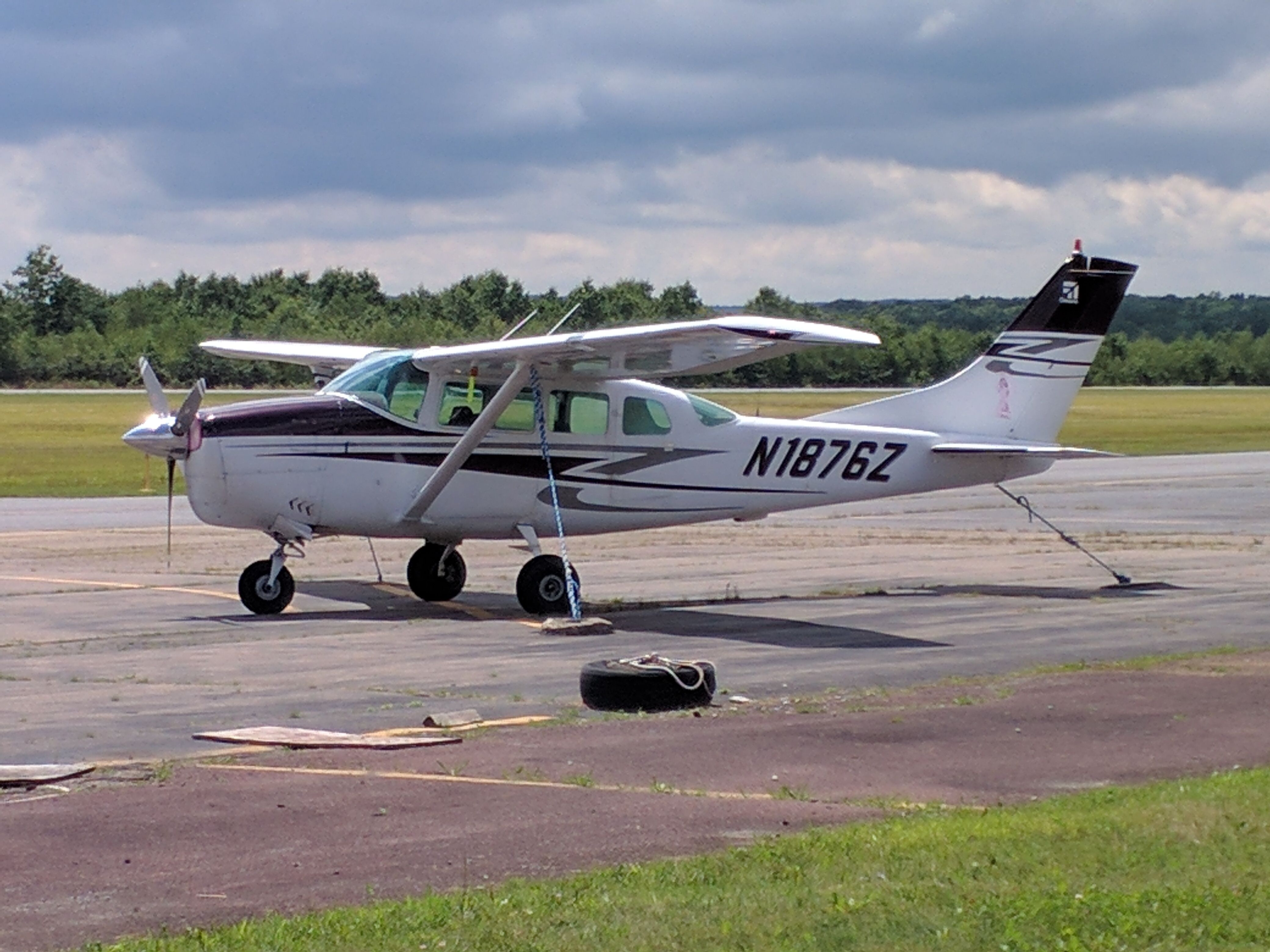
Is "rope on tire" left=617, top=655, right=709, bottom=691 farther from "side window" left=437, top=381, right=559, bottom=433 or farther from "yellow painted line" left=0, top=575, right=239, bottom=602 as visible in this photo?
"yellow painted line" left=0, top=575, right=239, bottom=602

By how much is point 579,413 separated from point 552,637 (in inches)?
131

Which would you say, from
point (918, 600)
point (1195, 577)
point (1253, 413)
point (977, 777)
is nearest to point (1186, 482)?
point (1195, 577)

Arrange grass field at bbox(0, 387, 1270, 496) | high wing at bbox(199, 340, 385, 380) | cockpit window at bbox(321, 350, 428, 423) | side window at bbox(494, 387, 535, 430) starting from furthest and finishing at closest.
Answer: grass field at bbox(0, 387, 1270, 496)
high wing at bbox(199, 340, 385, 380)
side window at bbox(494, 387, 535, 430)
cockpit window at bbox(321, 350, 428, 423)

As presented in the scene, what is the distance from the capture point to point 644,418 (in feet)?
61.4

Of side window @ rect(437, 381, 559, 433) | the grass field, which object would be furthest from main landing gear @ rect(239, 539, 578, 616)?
the grass field

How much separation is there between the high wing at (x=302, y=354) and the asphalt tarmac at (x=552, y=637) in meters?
2.47

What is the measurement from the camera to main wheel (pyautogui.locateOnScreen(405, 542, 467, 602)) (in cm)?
1886

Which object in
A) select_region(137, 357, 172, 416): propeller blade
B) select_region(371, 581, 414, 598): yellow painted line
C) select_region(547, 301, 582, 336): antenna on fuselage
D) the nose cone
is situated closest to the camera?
the nose cone

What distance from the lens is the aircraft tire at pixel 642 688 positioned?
11.5 meters

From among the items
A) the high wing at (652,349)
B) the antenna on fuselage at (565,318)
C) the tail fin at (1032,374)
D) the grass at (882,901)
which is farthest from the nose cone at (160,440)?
the grass at (882,901)

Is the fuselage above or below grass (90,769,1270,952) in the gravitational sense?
above

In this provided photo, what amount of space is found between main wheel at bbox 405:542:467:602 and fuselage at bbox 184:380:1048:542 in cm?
56

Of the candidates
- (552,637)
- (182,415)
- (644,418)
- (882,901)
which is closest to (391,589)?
(644,418)

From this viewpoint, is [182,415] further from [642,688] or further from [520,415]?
[642,688]
